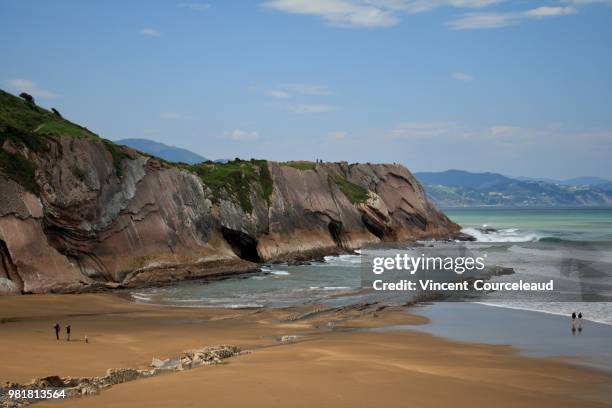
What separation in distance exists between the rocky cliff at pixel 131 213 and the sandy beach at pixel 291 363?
301 inches

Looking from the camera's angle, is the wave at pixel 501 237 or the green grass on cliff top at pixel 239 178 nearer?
the green grass on cliff top at pixel 239 178

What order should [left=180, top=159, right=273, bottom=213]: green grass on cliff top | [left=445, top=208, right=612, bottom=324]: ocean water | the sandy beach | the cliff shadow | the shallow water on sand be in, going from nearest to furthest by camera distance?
the sandy beach, the shallow water on sand, [left=445, top=208, right=612, bottom=324]: ocean water, the cliff shadow, [left=180, top=159, right=273, bottom=213]: green grass on cliff top

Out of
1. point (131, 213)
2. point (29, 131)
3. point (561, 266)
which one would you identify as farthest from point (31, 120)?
point (561, 266)

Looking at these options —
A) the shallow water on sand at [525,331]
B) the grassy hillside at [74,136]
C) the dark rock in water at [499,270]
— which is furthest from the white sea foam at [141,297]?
the dark rock in water at [499,270]

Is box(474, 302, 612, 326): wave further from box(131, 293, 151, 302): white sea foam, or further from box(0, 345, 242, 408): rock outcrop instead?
box(131, 293, 151, 302): white sea foam

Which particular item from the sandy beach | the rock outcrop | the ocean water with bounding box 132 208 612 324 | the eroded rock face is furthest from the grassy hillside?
the rock outcrop

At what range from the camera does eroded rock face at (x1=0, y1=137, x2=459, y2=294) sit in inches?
1476

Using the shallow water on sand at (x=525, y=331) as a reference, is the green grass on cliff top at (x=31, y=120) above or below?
above

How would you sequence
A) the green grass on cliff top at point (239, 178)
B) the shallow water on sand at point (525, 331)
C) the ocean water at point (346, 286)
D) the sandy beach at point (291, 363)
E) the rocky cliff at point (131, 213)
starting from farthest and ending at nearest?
the green grass on cliff top at point (239, 178), the rocky cliff at point (131, 213), the ocean water at point (346, 286), the shallow water on sand at point (525, 331), the sandy beach at point (291, 363)

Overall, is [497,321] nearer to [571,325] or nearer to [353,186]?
[571,325]

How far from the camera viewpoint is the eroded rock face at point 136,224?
37.5 meters

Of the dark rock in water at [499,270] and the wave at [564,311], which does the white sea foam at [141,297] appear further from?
the dark rock in water at [499,270]

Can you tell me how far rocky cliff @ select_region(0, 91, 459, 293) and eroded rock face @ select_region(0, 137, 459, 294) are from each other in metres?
0.08

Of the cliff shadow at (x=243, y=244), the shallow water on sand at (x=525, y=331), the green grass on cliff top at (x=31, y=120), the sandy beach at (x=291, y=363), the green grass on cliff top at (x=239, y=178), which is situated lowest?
the shallow water on sand at (x=525, y=331)
